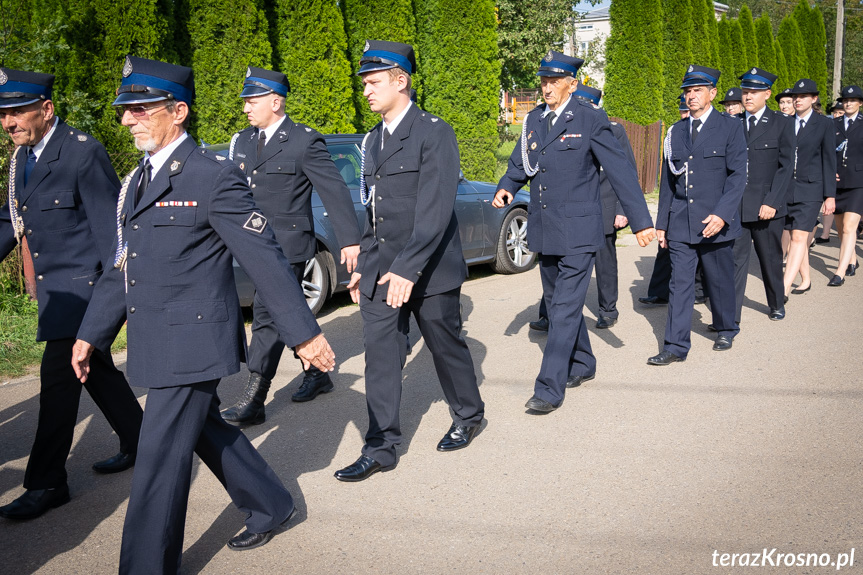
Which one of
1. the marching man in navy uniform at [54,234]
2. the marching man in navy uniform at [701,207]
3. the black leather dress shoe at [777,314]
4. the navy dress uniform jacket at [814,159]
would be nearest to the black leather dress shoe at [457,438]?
the marching man in navy uniform at [54,234]

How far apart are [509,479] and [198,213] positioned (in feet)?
6.93

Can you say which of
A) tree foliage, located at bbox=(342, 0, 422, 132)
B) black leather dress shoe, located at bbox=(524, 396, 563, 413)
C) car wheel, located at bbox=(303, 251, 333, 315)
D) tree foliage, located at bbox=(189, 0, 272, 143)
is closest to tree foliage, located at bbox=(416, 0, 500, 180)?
tree foliage, located at bbox=(342, 0, 422, 132)

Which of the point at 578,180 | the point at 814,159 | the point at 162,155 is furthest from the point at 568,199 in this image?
the point at 814,159

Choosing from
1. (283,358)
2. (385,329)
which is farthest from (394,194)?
(283,358)

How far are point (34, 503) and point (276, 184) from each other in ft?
7.70

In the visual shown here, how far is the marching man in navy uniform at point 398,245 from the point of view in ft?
13.7

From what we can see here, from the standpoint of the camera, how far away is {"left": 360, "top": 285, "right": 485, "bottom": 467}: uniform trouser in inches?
170

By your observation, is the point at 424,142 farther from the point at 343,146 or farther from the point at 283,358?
the point at 343,146

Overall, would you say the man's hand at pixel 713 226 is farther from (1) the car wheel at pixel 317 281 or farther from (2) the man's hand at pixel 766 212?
(1) the car wheel at pixel 317 281

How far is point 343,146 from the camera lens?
27.8 feet

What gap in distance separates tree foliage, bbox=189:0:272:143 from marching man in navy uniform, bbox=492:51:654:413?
348 inches

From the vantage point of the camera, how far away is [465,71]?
55.8 ft

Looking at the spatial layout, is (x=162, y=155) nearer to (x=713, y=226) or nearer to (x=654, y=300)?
(x=713, y=226)

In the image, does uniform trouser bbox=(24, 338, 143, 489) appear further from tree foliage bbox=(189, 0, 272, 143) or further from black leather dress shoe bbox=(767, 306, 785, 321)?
tree foliage bbox=(189, 0, 272, 143)
